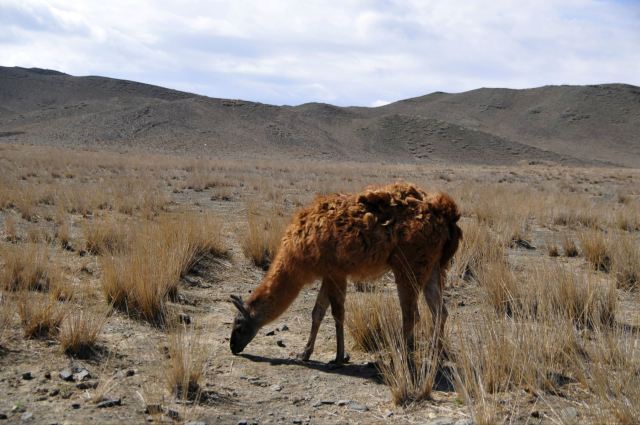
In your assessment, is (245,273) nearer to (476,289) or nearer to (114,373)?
(476,289)

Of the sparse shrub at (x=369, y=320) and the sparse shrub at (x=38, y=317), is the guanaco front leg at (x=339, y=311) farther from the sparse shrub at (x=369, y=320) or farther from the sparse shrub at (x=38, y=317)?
the sparse shrub at (x=38, y=317)

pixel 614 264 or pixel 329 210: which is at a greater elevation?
pixel 329 210

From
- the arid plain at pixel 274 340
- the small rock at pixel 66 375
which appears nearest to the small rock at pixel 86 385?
the arid plain at pixel 274 340

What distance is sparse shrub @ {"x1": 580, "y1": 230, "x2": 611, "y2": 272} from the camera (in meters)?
10.4

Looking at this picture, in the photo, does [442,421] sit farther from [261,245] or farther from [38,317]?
[261,245]

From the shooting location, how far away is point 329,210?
636 cm

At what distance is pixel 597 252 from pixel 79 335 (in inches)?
330

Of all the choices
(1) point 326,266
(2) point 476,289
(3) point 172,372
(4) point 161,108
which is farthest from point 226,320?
(4) point 161,108

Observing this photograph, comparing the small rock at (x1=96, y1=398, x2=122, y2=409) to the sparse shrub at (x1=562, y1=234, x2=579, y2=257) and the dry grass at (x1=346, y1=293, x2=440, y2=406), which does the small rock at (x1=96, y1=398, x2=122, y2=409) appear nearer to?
the dry grass at (x1=346, y1=293, x2=440, y2=406)

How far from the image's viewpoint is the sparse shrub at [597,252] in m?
10.4

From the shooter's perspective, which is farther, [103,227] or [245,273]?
[103,227]

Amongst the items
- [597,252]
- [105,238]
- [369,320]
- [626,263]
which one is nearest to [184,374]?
[369,320]

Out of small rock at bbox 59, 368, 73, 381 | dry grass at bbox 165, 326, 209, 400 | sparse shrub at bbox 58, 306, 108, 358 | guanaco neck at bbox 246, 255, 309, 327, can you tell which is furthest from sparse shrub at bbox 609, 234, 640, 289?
small rock at bbox 59, 368, 73, 381

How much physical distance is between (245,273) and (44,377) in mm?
4800
